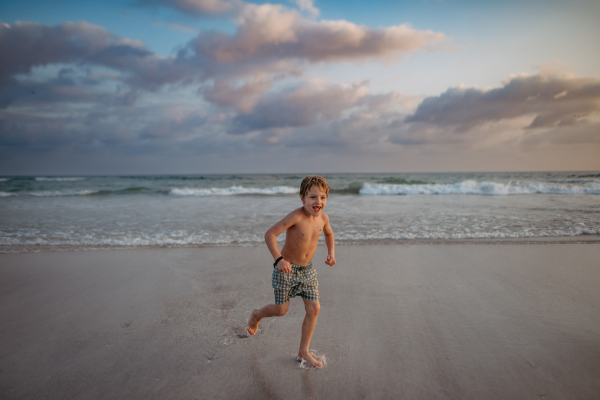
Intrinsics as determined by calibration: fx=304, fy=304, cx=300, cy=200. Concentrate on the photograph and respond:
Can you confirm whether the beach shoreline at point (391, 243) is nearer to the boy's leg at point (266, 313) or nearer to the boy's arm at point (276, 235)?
the boy's leg at point (266, 313)

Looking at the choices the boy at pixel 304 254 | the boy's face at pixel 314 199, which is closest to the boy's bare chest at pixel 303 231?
the boy at pixel 304 254

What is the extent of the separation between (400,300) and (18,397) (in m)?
3.43

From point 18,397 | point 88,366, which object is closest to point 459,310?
point 88,366

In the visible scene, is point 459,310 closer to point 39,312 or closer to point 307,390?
point 307,390

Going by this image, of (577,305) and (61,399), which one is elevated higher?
(577,305)

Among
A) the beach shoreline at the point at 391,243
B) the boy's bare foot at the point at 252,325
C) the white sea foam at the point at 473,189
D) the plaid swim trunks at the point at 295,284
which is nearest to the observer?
the plaid swim trunks at the point at 295,284

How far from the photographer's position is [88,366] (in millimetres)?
2406

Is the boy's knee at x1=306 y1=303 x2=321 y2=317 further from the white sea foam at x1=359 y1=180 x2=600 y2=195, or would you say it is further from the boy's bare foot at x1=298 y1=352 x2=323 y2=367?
the white sea foam at x1=359 y1=180 x2=600 y2=195

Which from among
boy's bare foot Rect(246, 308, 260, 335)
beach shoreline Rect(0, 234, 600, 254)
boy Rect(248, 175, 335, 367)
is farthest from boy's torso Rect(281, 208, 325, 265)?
beach shoreline Rect(0, 234, 600, 254)

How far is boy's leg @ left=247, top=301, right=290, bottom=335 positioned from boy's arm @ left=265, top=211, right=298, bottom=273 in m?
0.42

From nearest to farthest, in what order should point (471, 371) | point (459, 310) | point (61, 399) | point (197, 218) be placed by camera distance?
point (61, 399) < point (471, 371) < point (459, 310) < point (197, 218)

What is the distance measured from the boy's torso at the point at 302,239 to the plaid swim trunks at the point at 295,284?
72 mm

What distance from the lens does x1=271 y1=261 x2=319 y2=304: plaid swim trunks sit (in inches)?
94.0

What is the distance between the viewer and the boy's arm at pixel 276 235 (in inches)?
87.2
